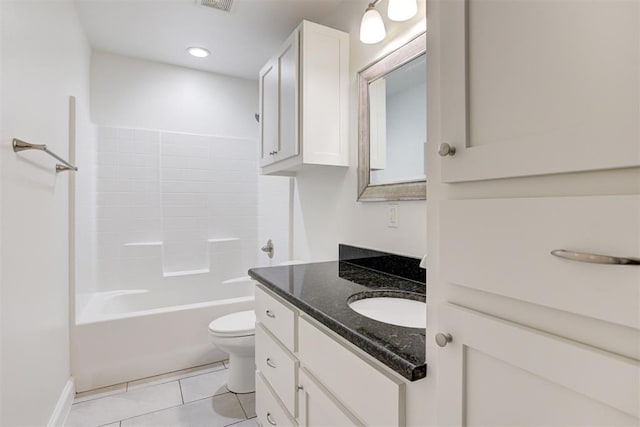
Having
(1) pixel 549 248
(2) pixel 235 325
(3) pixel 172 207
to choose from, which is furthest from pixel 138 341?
(1) pixel 549 248

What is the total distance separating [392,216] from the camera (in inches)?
62.9

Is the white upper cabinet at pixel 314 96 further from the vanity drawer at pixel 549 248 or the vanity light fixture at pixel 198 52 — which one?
the vanity drawer at pixel 549 248

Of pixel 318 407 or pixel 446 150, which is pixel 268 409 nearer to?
pixel 318 407

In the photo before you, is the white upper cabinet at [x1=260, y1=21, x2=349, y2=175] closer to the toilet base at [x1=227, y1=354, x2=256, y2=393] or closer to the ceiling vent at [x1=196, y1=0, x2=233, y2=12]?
the ceiling vent at [x1=196, y1=0, x2=233, y2=12]

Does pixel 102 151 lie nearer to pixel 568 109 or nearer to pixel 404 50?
pixel 404 50

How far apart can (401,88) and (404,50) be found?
6.5 inches

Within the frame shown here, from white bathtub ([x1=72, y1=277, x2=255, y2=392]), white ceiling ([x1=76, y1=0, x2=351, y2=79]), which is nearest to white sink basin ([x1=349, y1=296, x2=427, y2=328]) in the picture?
white bathtub ([x1=72, y1=277, x2=255, y2=392])

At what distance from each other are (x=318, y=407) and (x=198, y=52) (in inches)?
112

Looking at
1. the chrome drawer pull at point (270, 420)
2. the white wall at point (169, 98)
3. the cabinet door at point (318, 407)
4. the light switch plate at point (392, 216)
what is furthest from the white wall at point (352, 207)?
the white wall at point (169, 98)

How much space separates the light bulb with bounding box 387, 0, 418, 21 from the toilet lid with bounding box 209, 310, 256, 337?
1.82 metres

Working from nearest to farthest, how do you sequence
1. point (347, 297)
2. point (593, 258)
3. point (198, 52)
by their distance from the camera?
point (593, 258) < point (347, 297) < point (198, 52)

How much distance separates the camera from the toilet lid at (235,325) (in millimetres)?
1989

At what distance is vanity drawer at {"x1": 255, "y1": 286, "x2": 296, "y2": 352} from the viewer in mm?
1230

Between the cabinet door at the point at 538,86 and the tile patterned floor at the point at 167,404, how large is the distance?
6.19 feet
